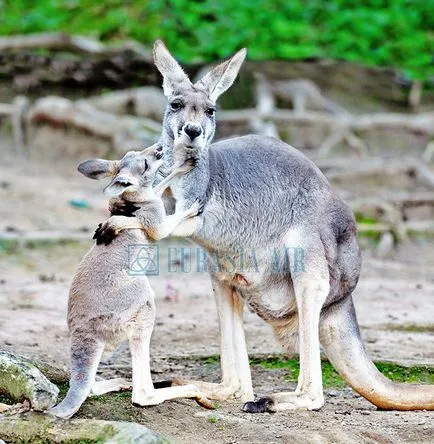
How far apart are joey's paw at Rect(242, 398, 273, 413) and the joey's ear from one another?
1215 millimetres

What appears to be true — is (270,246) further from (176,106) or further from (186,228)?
(176,106)

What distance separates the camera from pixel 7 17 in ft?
50.0

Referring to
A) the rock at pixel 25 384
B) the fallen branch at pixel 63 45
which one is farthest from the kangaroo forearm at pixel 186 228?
the fallen branch at pixel 63 45

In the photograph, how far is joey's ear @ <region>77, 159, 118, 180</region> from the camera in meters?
4.73

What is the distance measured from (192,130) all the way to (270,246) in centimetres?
70

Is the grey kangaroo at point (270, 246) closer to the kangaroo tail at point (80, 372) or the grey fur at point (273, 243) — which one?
the grey fur at point (273, 243)

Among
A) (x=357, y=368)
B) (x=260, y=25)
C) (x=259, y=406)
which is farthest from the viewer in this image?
(x=260, y=25)

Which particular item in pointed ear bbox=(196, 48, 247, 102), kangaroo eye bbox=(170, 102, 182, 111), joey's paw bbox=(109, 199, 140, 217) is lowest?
joey's paw bbox=(109, 199, 140, 217)

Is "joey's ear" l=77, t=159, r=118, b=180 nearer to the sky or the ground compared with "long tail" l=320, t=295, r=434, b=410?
nearer to the sky

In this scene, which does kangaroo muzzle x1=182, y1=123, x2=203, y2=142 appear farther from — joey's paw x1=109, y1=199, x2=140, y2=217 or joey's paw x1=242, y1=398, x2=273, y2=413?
joey's paw x1=242, y1=398, x2=273, y2=413

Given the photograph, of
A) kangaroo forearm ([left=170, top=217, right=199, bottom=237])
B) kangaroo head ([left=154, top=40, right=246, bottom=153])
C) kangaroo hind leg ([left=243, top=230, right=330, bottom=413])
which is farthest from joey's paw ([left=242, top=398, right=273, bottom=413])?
kangaroo head ([left=154, top=40, right=246, bottom=153])

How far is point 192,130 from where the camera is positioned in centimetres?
470

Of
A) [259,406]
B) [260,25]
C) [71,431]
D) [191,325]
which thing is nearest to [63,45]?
[260,25]

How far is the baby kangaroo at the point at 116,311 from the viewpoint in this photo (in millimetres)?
4078
